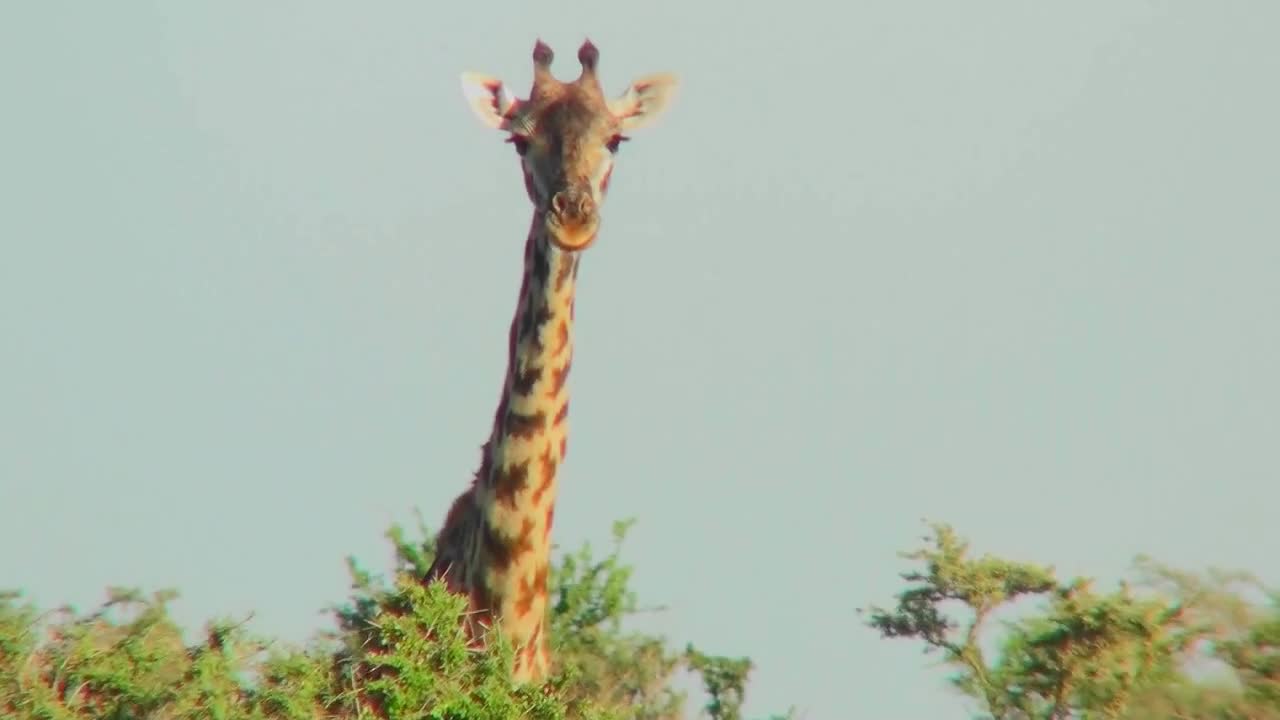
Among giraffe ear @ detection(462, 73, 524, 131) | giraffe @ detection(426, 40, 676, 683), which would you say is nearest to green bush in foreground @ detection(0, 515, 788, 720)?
giraffe @ detection(426, 40, 676, 683)

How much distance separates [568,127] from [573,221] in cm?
111

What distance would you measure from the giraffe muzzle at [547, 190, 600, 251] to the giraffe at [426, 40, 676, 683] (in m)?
0.28

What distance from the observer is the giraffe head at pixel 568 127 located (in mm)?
11641

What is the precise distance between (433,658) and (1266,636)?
5153mm

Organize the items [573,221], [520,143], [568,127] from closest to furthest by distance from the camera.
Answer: [573,221], [568,127], [520,143]

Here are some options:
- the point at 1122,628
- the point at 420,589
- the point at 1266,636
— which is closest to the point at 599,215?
the point at 420,589

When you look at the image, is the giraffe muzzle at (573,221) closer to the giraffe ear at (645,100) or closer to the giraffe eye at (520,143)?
the giraffe eye at (520,143)

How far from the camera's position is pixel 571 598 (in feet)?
57.9

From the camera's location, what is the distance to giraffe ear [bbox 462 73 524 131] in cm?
1312

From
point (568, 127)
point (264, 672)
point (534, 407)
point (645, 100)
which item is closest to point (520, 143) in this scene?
point (568, 127)

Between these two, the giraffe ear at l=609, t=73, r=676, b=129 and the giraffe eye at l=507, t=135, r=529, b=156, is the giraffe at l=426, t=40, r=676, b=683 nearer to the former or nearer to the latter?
the giraffe eye at l=507, t=135, r=529, b=156

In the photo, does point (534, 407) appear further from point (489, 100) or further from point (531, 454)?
point (489, 100)

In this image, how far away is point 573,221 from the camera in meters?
11.5

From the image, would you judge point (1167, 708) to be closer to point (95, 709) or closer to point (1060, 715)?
point (1060, 715)
